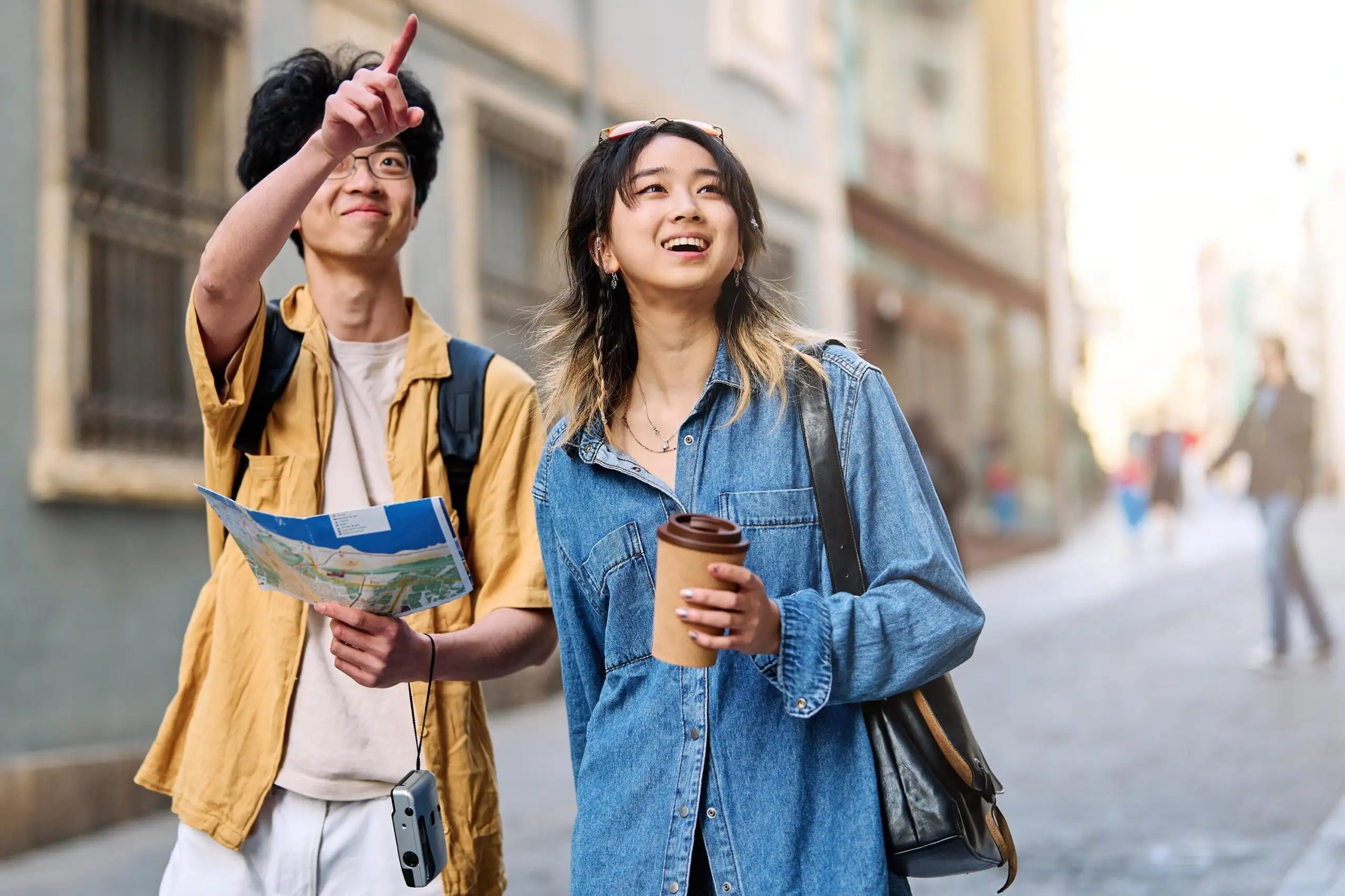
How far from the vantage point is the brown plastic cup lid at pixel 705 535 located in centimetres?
172

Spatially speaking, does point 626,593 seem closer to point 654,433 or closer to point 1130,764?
point 654,433

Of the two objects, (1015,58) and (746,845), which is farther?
(1015,58)

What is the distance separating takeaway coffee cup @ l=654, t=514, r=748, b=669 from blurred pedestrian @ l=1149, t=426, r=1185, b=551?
52.9 ft

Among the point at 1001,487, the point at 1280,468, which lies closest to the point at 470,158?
the point at 1280,468

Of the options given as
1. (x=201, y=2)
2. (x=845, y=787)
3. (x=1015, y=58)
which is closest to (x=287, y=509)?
(x=845, y=787)

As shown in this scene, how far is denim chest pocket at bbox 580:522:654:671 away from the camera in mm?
2135

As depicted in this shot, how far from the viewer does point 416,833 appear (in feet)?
6.97

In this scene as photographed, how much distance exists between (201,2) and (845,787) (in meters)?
6.30

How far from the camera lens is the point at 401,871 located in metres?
2.23

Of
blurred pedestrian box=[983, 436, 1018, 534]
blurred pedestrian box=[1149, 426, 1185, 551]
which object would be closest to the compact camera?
blurred pedestrian box=[1149, 426, 1185, 551]

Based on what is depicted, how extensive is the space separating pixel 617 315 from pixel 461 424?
0.99 ft

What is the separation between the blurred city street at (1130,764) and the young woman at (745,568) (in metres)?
3.25

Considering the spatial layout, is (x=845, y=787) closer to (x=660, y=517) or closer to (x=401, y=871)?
(x=660, y=517)

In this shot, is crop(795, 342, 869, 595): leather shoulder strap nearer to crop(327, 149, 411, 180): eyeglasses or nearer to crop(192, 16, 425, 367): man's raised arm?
crop(192, 16, 425, 367): man's raised arm
